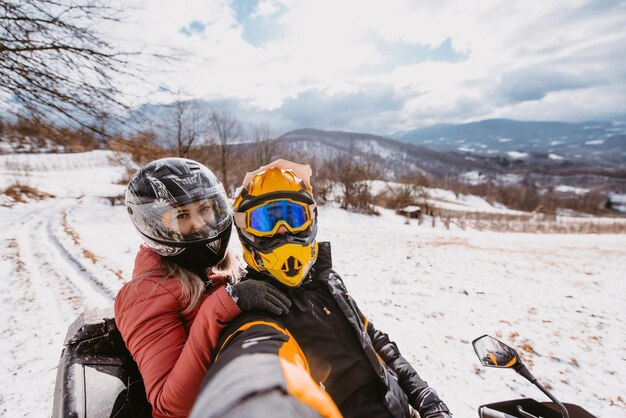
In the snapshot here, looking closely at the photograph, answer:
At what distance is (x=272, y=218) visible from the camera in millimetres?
2092

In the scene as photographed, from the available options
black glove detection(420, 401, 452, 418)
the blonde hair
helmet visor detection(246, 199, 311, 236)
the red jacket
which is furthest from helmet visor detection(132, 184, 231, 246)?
black glove detection(420, 401, 452, 418)

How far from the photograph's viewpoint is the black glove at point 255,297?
61.6 inches

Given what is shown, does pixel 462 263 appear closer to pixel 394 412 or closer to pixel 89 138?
pixel 394 412

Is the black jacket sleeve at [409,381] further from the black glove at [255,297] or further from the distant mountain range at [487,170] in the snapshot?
the distant mountain range at [487,170]

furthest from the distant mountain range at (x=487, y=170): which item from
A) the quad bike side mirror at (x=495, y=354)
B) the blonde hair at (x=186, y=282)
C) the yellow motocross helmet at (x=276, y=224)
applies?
the quad bike side mirror at (x=495, y=354)

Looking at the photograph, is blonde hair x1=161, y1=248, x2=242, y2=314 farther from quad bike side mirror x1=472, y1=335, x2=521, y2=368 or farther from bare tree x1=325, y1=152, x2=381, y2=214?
bare tree x1=325, y1=152, x2=381, y2=214

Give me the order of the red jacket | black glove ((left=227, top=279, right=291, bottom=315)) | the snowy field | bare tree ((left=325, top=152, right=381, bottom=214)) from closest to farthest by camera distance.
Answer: the red jacket
black glove ((left=227, top=279, right=291, bottom=315))
the snowy field
bare tree ((left=325, top=152, right=381, bottom=214))

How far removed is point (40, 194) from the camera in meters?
19.2

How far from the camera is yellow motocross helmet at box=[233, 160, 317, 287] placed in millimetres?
2002

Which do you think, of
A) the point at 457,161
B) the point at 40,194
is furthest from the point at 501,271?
the point at 457,161

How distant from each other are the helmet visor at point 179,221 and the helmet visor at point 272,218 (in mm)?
412

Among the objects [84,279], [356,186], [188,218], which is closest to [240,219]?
[188,218]

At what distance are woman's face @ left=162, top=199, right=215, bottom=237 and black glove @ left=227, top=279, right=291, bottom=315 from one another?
791 mm

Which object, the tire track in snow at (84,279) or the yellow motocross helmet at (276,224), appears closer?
the yellow motocross helmet at (276,224)
